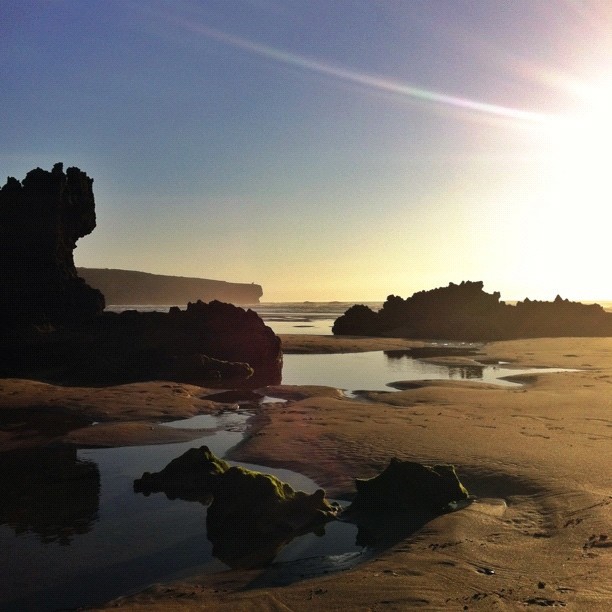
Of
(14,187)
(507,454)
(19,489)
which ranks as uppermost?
(14,187)

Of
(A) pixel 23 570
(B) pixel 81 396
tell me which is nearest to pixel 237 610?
(A) pixel 23 570

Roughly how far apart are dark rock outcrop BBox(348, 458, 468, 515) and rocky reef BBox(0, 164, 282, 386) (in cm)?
2199

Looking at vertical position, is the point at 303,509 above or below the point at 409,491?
below

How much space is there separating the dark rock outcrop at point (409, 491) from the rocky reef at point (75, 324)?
72.1ft

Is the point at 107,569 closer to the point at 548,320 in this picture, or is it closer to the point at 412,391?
the point at 412,391

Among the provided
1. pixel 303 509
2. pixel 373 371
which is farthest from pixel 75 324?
pixel 303 509

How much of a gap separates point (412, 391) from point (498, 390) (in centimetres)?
422

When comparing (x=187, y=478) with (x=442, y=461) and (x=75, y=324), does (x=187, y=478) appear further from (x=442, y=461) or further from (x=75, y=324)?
(x=75, y=324)

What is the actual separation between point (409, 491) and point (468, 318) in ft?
244

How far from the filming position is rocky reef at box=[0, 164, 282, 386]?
3494 cm

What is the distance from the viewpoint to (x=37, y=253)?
123 ft

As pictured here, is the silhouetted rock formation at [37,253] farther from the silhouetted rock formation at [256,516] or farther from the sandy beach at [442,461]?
the silhouetted rock formation at [256,516]

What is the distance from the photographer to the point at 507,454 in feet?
49.9

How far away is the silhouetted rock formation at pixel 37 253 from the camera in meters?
36.4
